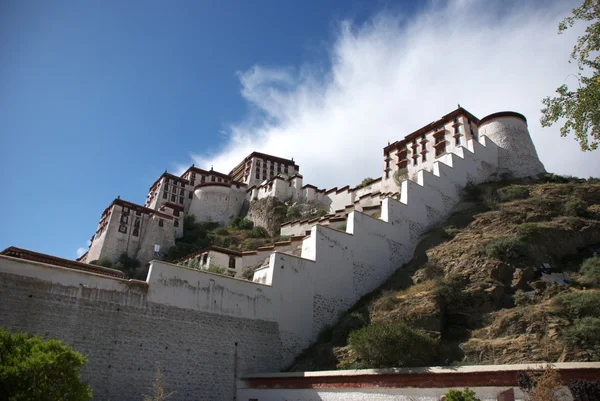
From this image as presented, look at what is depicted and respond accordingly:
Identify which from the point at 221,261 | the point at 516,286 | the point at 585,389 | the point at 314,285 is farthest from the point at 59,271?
the point at 221,261

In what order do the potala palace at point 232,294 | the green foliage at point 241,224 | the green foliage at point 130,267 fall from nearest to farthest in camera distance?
1. the potala palace at point 232,294
2. the green foliage at point 130,267
3. the green foliage at point 241,224

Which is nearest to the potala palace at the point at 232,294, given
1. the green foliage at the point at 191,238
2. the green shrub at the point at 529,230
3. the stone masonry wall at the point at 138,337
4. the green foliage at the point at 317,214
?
the stone masonry wall at the point at 138,337

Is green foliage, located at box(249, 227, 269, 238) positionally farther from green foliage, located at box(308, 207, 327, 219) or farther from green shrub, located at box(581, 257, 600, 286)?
green shrub, located at box(581, 257, 600, 286)

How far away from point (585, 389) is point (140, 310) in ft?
41.8

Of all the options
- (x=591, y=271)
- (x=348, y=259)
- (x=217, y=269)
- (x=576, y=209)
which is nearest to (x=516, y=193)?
(x=576, y=209)

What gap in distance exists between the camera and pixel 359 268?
21797 mm

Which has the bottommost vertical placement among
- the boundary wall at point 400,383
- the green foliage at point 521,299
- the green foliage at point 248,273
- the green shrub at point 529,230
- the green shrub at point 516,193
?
the boundary wall at point 400,383

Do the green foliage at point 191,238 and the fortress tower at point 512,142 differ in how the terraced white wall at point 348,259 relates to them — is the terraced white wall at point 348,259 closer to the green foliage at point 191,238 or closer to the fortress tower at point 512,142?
the fortress tower at point 512,142

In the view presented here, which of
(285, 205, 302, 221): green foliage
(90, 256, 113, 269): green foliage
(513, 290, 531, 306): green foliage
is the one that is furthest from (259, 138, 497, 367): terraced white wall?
(90, 256, 113, 269): green foliage

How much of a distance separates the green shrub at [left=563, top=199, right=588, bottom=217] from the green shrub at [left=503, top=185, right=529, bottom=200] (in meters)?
3.79

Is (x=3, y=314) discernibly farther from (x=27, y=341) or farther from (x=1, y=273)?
(x=27, y=341)

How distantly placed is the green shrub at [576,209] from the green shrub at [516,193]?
12.4 feet

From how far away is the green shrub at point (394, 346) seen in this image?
14055 mm

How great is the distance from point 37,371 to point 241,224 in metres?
42.8
